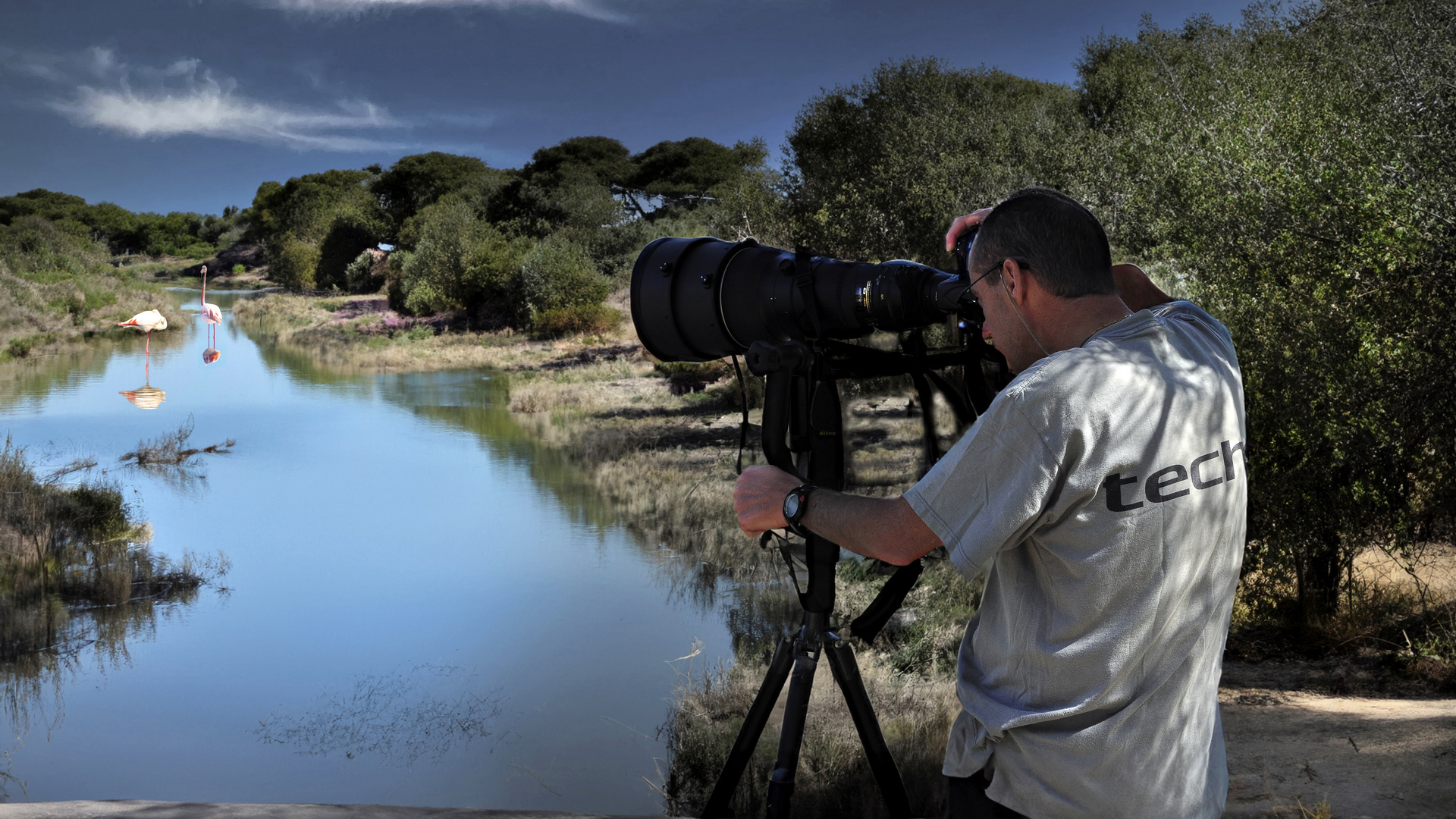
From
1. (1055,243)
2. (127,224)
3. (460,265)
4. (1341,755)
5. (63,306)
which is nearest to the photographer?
(1055,243)

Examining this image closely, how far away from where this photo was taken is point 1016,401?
0.83 m

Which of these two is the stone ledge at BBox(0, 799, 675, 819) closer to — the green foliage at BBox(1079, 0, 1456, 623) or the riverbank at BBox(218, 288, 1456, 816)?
the riverbank at BBox(218, 288, 1456, 816)

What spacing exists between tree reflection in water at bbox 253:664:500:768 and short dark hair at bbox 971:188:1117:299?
13.8 feet

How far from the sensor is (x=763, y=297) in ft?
5.37

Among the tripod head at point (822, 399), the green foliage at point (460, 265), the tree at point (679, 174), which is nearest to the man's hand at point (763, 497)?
the tripod head at point (822, 399)

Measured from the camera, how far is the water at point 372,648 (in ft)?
13.9

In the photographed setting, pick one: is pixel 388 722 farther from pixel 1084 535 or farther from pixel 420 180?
pixel 420 180

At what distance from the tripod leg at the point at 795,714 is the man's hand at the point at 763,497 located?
1.30 ft

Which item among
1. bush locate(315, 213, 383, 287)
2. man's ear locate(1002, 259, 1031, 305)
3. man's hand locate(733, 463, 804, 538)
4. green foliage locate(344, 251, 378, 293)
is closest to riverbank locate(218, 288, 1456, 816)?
man's hand locate(733, 463, 804, 538)

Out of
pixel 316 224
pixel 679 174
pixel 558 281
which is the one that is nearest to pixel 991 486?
pixel 558 281

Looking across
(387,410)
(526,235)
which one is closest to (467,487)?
(387,410)

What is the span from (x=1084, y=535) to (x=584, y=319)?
60.0 feet

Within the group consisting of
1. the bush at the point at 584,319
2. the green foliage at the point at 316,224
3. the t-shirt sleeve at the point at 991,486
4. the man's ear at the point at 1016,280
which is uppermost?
the green foliage at the point at 316,224

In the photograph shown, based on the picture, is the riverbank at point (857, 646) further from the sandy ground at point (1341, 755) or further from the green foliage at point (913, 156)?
the green foliage at point (913, 156)
